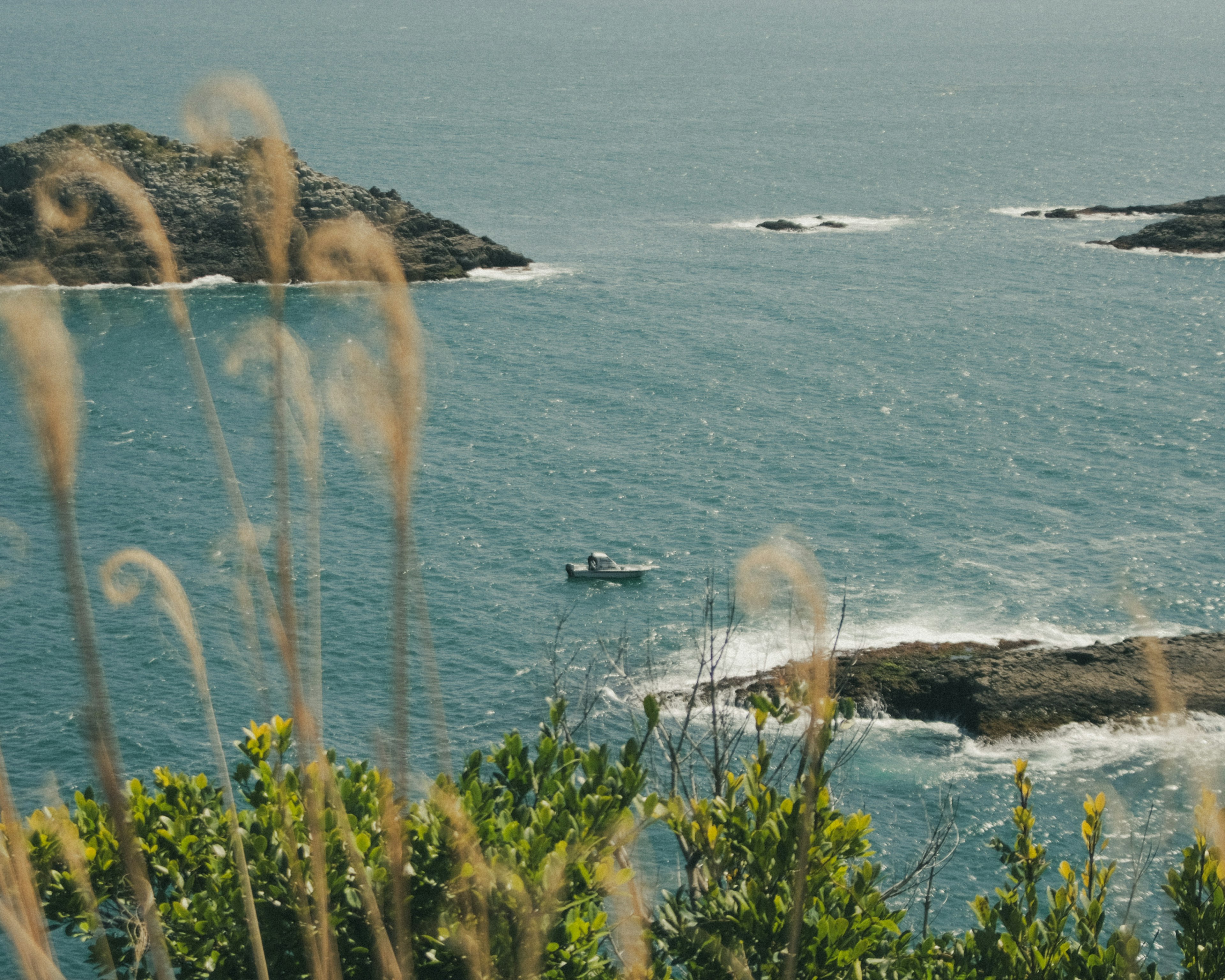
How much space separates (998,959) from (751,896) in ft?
7.57

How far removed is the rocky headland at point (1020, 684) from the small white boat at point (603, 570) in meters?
7.64

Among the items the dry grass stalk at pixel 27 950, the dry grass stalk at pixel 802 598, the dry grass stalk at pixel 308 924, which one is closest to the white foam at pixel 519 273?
the dry grass stalk at pixel 308 924

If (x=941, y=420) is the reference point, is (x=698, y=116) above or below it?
above

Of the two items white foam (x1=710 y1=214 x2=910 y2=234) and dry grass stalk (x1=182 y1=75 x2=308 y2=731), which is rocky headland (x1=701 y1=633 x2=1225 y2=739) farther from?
white foam (x1=710 y1=214 x2=910 y2=234)

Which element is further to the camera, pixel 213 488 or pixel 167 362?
pixel 167 362

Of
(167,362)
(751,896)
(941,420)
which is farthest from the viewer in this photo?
(167,362)

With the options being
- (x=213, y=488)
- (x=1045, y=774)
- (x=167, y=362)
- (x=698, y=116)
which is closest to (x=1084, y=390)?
(x=1045, y=774)

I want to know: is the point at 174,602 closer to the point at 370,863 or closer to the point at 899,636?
the point at 370,863

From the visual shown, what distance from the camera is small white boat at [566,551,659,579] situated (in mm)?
47500

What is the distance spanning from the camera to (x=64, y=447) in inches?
137

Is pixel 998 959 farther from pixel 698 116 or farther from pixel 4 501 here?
pixel 698 116

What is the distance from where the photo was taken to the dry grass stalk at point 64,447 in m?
3.49

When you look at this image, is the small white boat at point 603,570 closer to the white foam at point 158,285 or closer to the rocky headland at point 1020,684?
the rocky headland at point 1020,684

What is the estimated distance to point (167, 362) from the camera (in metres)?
70.2
